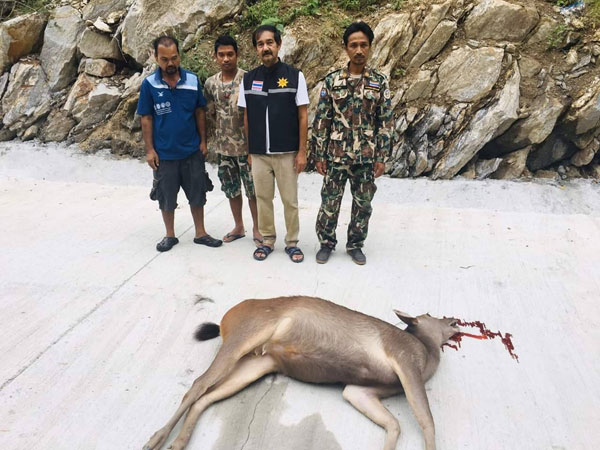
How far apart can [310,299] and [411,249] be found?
1.97 metres

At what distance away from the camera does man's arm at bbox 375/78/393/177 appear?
363 cm

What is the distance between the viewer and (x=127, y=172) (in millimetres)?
6895

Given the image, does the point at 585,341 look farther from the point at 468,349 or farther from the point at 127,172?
the point at 127,172

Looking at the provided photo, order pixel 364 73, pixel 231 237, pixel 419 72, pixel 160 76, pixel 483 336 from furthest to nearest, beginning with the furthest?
pixel 419 72
pixel 231 237
pixel 160 76
pixel 364 73
pixel 483 336

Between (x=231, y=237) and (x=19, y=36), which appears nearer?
(x=231, y=237)

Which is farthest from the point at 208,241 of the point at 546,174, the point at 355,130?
the point at 546,174

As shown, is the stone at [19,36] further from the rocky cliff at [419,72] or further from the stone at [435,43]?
the stone at [435,43]

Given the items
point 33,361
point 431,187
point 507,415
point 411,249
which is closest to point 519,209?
point 431,187

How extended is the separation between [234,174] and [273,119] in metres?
0.78

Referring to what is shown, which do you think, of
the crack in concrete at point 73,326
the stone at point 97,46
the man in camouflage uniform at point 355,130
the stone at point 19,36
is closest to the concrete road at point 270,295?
the crack in concrete at point 73,326

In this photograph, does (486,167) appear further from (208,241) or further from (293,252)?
(208,241)

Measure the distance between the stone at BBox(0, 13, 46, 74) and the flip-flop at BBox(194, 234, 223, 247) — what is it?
20.6ft

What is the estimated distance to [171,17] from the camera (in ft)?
25.3

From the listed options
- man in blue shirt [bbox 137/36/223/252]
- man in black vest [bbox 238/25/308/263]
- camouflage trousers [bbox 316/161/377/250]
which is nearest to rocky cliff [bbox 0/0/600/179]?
camouflage trousers [bbox 316/161/377/250]
